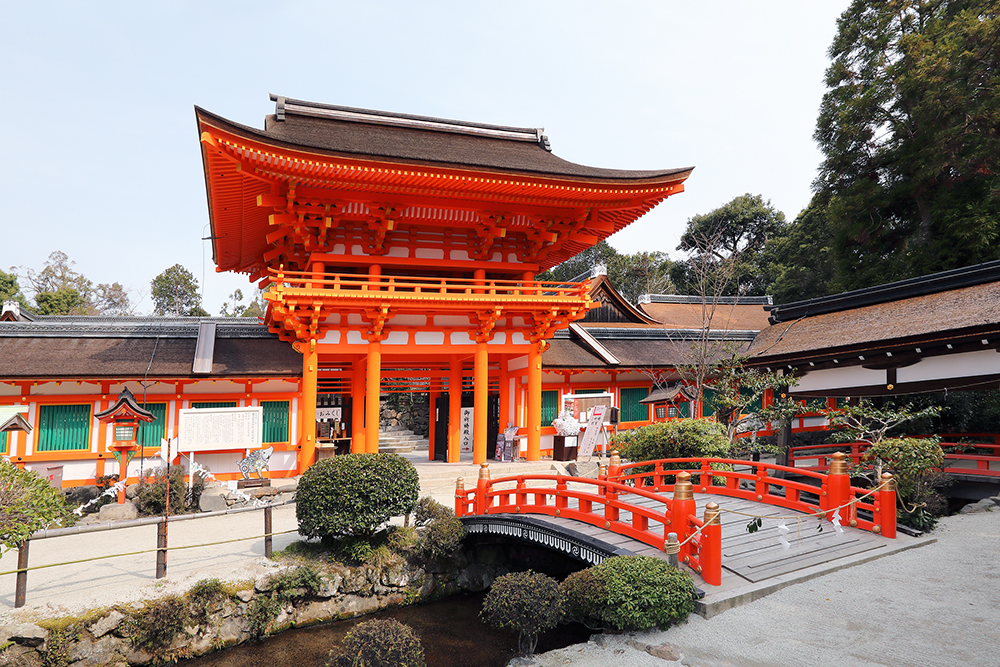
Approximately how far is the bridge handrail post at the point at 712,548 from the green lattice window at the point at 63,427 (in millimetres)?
14451

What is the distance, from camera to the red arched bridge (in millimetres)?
7344

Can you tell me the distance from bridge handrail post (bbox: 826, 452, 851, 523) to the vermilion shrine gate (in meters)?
8.13

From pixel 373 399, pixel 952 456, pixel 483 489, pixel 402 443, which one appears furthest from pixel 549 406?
pixel 952 456

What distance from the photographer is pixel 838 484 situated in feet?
29.9

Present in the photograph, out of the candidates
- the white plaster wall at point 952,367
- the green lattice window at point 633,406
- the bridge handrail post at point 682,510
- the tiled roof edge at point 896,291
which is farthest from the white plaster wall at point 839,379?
the bridge handrail post at point 682,510

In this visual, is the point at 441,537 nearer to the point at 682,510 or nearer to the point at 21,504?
the point at 682,510

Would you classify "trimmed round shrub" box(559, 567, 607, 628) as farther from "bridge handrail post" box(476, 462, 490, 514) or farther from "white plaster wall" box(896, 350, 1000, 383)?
"white plaster wall" box(896, 350, 1000, 383)

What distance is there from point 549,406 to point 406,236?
288 inches

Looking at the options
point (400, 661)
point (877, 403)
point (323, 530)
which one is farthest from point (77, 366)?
point (877, 403)

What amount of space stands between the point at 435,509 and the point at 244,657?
3.77m

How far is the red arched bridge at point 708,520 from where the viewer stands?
7.34m

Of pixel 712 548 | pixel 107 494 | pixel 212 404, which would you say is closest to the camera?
pixel 712 548

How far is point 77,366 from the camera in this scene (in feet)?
45.3

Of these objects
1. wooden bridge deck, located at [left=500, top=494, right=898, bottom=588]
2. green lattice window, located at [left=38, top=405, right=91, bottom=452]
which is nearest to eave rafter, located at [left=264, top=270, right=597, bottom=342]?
green lattice window, located at [left=38, top=405, right=91, bottom=452]
